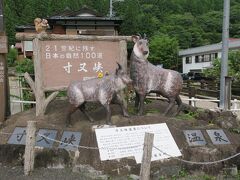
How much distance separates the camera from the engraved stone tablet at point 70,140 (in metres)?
6.27

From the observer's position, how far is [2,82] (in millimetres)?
8336

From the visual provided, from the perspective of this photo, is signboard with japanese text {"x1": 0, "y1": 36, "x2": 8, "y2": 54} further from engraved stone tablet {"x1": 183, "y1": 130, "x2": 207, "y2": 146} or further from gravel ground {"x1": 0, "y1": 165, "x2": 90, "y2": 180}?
engraved stone tablet {"x1": 183, "y1": 130, "x2": 207, "y2": 146}

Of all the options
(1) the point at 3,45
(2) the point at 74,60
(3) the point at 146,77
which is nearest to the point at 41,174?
(2) the point at 74,60

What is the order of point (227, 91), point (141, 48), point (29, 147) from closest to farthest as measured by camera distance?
point (29, 147) → point (141, 48) → point (227, 91)

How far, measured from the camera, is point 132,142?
20.7ft

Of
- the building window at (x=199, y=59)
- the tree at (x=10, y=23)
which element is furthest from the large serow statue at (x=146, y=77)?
the tree at (x=10, y=23)

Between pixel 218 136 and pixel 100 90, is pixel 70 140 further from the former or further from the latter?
pixel 218 136

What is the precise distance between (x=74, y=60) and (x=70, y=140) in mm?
2108

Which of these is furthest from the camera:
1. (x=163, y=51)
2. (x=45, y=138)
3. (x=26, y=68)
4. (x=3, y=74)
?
(x=163, y=51)

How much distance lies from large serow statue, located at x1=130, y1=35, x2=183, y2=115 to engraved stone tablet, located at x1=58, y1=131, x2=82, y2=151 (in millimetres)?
1589

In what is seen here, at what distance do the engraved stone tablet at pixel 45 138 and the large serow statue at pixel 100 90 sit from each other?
427 mm

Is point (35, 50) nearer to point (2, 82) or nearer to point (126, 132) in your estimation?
point (2, 82)

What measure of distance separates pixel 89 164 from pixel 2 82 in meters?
3.66

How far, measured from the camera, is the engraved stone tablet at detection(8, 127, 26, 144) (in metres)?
6.62
